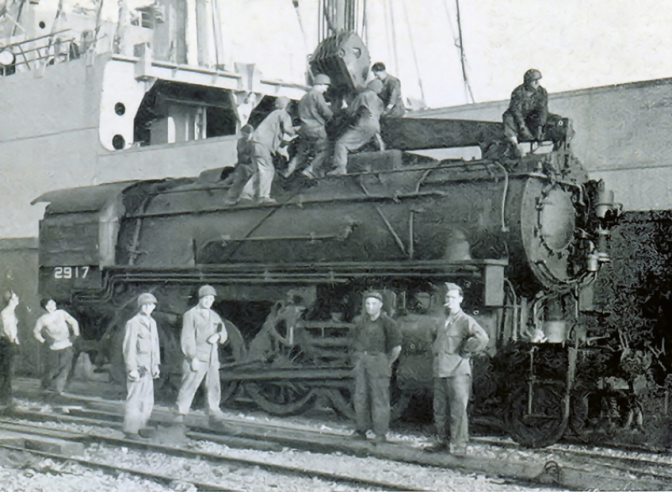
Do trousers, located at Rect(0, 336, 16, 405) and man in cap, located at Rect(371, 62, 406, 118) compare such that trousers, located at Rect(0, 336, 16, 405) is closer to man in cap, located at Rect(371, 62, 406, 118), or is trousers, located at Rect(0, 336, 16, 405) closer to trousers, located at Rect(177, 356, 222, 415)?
trousers, located at Rect(177, 356, 222, 415)

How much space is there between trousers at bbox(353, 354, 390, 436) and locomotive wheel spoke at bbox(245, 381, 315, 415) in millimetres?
1180

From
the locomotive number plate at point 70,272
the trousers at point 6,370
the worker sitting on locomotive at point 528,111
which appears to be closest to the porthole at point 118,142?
the locomotive number plate at point 70,272

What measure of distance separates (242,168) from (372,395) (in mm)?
3459

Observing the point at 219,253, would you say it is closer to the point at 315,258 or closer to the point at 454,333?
the point at 315,258

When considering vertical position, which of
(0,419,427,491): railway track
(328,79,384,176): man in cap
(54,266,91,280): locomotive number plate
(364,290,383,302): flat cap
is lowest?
(0,419,427,491): railway track

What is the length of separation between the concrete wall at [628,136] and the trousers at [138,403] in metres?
6.74

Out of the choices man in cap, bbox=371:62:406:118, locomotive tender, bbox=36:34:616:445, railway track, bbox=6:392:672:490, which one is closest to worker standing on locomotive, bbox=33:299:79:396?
locomotive tender, bbox=36:34:616:445

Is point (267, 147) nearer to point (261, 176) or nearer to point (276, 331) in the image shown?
point (261, 176)

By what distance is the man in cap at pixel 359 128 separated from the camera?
387 inches

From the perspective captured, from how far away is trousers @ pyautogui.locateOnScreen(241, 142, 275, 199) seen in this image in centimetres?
1004

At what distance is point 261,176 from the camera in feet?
33.0

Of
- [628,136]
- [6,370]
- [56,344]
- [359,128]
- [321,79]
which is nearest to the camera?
[359,128]

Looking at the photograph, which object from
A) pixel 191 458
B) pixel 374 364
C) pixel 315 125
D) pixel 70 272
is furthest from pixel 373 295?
pixel 70 272

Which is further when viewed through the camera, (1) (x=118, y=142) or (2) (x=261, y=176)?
(1) (x=118, y=142)
